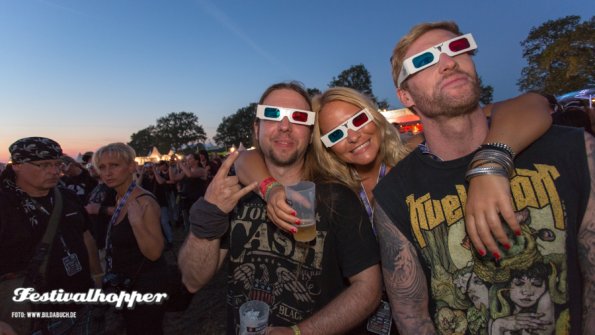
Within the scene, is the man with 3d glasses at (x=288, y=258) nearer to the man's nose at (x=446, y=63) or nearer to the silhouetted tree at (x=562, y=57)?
the man's nose at (x=446, y=63)

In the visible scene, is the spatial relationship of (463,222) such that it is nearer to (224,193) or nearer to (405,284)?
(405,284)

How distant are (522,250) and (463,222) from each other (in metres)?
0.27

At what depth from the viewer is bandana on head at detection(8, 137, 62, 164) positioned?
127 inches

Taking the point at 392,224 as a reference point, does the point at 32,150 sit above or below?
above

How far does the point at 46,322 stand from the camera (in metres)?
2.91

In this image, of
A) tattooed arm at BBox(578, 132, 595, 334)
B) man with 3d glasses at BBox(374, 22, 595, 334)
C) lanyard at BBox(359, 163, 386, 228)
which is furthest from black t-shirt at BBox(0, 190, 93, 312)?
tattooed arm at BBox(578, 132, 595, 334)

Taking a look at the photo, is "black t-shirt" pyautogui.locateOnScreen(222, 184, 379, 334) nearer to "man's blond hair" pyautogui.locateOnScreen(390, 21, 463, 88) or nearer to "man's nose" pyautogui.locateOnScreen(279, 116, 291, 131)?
"man's nose" pyautogui.locateOnScreen(279, 116, 291, 131)

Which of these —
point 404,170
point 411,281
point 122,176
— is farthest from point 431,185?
point 122,176

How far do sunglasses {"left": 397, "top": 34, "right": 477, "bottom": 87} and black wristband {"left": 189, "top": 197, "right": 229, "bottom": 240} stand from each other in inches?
58.0

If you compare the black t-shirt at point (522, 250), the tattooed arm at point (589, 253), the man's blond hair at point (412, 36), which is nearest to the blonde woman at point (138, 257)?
the black t-shirt at point (522, 250)

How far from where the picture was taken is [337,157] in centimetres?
253

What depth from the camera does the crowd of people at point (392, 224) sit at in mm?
1377

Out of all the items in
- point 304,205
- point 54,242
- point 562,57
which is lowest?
point 54,242

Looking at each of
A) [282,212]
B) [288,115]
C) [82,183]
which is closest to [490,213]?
[282,212]
